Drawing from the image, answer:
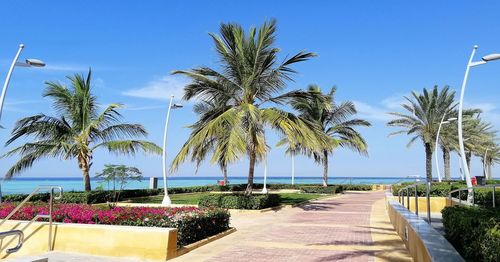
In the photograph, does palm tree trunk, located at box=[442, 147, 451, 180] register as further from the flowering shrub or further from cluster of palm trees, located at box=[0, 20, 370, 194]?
the flowering shrub

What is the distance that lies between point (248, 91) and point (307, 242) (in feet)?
33.0

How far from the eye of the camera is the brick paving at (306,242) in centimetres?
863

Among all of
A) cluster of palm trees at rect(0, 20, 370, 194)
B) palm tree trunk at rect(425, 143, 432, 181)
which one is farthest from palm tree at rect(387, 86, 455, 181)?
cluster of palm trees at rect(0, 20, 370, 194)

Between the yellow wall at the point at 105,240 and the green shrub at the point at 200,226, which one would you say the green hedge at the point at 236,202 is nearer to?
the green shrub at the point at 200,226

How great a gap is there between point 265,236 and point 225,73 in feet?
32.7

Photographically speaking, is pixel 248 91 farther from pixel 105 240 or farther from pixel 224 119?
pixel 105 240

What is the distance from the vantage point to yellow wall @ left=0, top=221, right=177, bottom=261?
8.49 meters

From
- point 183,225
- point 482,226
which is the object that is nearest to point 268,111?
point 183,225

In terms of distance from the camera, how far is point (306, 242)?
10375 mm

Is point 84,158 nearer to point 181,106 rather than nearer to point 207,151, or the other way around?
point 181,106

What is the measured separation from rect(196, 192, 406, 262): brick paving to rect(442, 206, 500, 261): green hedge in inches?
89.1

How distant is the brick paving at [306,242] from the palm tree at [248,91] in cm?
403

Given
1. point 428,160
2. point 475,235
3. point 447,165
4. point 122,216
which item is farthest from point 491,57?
point 447,165

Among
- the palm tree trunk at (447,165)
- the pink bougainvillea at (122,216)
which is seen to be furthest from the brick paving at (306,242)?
the palm tree trunk at (447,165)
